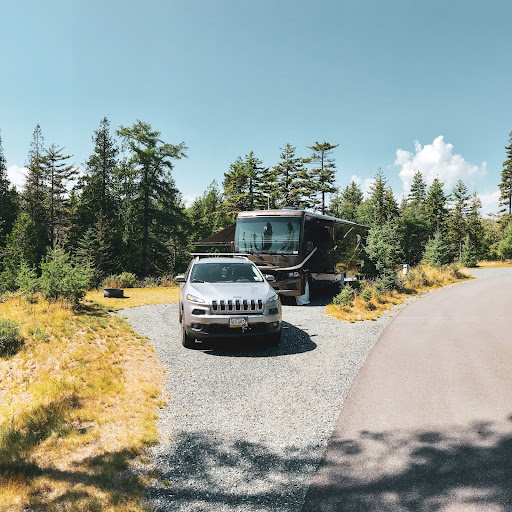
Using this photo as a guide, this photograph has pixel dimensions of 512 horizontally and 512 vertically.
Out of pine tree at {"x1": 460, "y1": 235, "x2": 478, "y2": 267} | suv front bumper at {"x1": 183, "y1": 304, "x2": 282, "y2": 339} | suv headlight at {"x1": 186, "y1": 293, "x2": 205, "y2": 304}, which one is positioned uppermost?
pine tree at {"x1": 460, "y1": 235, "x2": 478, "y2": 267}

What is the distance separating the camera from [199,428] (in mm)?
4246

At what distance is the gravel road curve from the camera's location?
3.11 metres

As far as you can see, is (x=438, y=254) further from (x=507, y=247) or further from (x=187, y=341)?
(x=187, y=341)

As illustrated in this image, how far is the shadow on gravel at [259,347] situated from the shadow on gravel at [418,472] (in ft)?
11.2

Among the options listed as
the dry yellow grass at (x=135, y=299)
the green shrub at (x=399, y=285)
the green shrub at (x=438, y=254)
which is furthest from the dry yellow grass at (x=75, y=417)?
the green shrub at (x=438, y=254)

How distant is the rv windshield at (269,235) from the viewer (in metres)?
13.1

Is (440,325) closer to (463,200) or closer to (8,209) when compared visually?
(8,209)

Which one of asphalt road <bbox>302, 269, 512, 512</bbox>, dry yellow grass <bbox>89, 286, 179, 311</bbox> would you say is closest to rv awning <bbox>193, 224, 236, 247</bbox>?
dry yellow grass <bbox>89, 286, 179, 311</bbox>

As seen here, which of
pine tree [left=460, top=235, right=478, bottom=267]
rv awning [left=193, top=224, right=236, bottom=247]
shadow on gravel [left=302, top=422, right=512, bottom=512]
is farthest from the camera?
pine tree [left=460, top=235, right=478, bottom=267]

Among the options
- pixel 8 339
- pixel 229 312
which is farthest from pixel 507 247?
pixel 8 339

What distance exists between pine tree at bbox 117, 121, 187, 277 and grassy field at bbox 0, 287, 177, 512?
29334 mm

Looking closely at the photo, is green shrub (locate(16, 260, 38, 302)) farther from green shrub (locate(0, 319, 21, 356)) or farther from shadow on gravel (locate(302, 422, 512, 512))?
shadow on gravel (locate(302, 422, 512, 512))

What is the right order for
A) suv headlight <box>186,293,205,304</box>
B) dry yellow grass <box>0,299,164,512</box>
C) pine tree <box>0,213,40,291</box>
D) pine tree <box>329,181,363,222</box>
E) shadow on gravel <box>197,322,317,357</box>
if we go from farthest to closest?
pine tree <box>329,181,363,222</box>
pine tree <box>0,213,40,291</box>
shadow on gravel <box>197,322,317,357</box>
suv headlight <box>186,293,205,304</box>
dry yellow grass <box>0,299,164,512</box>

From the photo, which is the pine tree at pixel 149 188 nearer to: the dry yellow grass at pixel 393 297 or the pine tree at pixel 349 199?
the dry yellow grass at pixel 393 297
